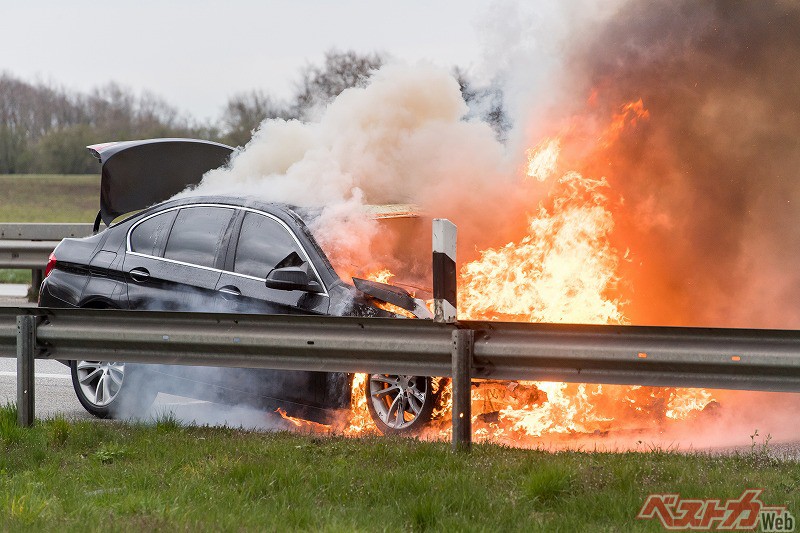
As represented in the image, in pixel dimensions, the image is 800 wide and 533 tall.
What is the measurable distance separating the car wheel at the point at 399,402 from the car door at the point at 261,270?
66 centimetres

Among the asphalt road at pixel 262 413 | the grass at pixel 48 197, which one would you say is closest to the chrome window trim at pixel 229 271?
the asphalt road at pixel 262 413

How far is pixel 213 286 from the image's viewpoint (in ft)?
28.1

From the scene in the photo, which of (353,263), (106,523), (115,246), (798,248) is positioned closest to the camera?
(106,523)

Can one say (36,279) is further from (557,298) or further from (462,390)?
(462,390)

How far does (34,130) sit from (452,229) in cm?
6101

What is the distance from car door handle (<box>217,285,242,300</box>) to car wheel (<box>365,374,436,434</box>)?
126cm

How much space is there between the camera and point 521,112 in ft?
33.2

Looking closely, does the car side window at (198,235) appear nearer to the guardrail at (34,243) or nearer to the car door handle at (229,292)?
the car door handle at (229,292)

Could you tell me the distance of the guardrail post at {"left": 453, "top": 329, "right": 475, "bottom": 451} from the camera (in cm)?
666

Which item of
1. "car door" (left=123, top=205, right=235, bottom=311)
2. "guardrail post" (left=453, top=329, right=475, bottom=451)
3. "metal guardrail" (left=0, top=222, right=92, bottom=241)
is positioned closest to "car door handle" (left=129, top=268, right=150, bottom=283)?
"car door" (left=123, top=205, right=235, bottom=311)

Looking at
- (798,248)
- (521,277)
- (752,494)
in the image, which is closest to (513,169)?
(521,277)

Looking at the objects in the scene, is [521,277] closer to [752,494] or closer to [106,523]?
[752,494]

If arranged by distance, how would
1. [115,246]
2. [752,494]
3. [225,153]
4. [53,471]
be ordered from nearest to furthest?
[752,494] → [53,471] → [115,246] → [225,153]

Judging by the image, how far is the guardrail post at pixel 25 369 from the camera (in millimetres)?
7711
